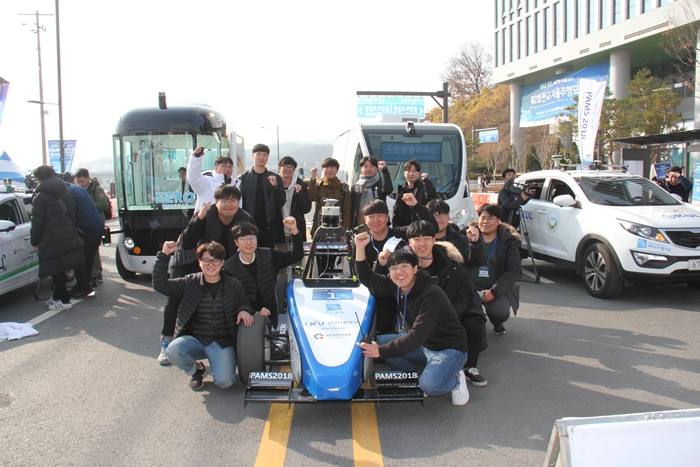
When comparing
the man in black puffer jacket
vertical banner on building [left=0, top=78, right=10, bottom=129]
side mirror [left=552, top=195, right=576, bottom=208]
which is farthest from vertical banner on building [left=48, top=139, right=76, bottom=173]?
side mirror [left=552, top=195, right=576, bottom=208]

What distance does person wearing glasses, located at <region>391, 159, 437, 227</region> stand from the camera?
7094mm

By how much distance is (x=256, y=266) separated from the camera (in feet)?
16.2

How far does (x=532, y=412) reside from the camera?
401cm

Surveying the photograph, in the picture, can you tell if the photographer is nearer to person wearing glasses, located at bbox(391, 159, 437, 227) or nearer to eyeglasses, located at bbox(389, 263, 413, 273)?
person wearing glasses, located at bbox(391, 159, 437, 227)

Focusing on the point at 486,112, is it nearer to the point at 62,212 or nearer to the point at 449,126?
the point at 449,126

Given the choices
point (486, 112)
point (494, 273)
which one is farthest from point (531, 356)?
point (486, 112)

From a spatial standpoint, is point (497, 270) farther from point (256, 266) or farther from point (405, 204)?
point (256, 266)

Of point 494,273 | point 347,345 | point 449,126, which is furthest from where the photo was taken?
point 449,126

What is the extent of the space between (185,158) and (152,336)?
12.4 ft

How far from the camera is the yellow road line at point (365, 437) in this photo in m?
3.35

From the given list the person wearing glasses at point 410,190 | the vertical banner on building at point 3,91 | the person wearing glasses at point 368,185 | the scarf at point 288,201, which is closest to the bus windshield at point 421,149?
the person wearing glasses at point 368,185

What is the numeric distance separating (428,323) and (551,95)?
145ft

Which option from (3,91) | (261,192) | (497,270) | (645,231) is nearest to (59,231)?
(261,192)

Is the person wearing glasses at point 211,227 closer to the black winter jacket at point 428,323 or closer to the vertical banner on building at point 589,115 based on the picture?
the black winter jacket at point 428,323
